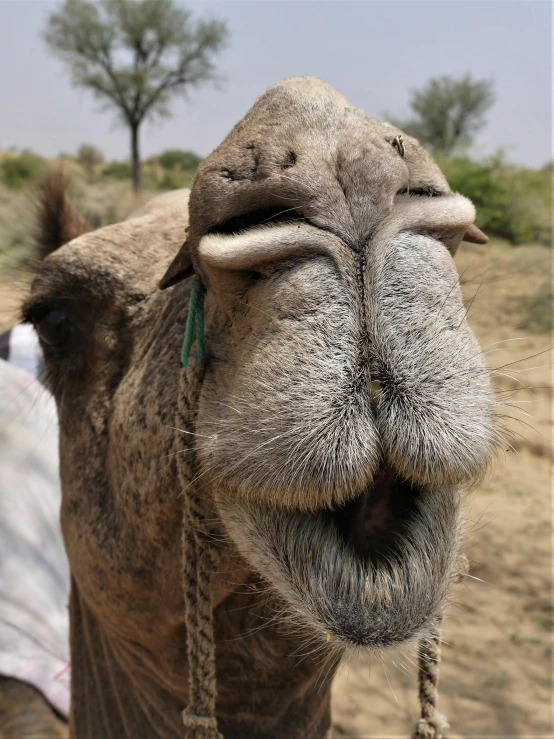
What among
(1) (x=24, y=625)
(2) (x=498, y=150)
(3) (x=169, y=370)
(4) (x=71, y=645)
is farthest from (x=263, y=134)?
(2) (x=498, y=150)

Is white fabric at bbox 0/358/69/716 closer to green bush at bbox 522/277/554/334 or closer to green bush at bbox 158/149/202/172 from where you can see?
green bush at bbox 522/277/554/334

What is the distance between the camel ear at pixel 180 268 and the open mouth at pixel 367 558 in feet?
1.95

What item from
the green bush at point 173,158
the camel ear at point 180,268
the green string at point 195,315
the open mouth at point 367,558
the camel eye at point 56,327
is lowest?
the open mouth at point 367,558

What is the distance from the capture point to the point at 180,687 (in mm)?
1989

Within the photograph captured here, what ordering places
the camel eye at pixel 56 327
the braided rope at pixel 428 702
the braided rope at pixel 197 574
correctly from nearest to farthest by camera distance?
the braided rope at pixel 197 574
the braided rope at pixel 428 702
the camel eye at pixel 56 327

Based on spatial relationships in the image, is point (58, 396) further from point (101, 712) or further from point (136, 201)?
point (136, 201)

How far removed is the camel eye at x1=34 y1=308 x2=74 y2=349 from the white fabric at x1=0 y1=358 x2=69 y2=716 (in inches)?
50.1

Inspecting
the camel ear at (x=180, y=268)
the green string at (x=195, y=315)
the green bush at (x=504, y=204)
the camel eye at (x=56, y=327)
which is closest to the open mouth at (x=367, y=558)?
the green string at (x=195, y=315)

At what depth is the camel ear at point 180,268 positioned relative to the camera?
157 centimetres

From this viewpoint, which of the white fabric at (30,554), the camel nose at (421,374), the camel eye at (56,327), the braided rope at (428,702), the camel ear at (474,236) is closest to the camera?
the camel nose at (421,374)

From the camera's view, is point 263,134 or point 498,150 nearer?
point 263,134

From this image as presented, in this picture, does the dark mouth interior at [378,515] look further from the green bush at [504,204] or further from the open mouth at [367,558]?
the green bush at [504,204]

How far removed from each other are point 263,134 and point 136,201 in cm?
228

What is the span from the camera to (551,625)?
5422mm
